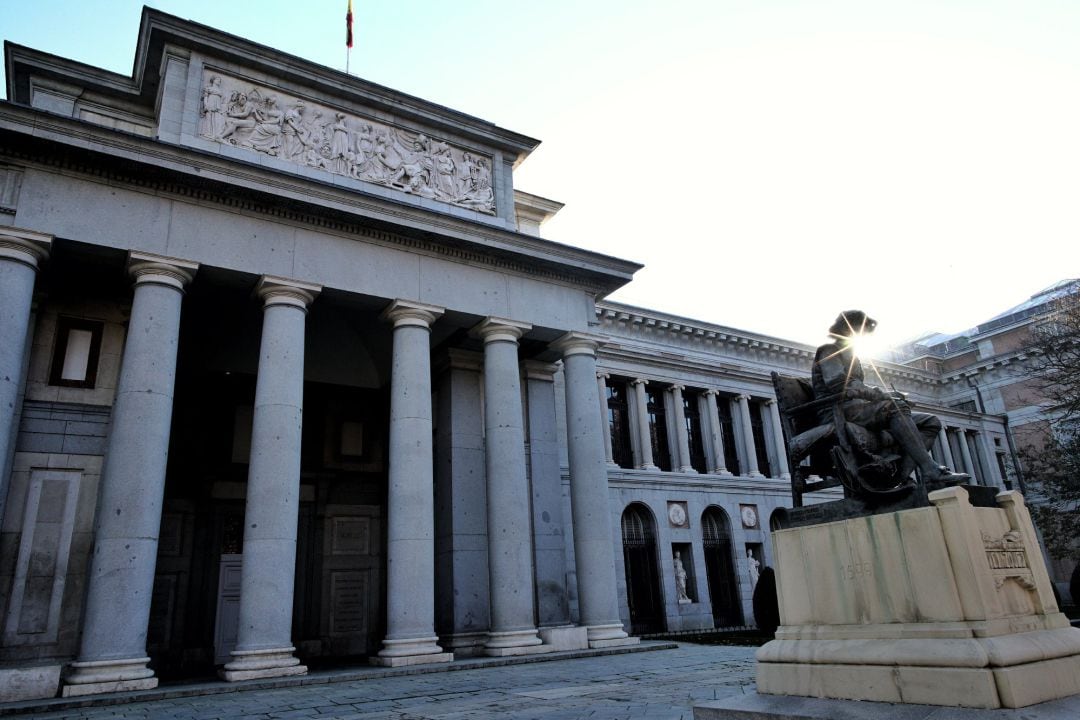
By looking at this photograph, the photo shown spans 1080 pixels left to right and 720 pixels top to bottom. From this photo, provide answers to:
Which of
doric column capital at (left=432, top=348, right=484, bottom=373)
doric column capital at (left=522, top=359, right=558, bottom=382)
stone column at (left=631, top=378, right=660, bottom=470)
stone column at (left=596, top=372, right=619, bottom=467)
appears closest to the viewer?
doric column capital at (left=432, top=348, right=484, bottom=373)

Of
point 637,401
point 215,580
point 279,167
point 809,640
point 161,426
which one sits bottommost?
point 809,640

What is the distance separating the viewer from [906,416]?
671 centimetres

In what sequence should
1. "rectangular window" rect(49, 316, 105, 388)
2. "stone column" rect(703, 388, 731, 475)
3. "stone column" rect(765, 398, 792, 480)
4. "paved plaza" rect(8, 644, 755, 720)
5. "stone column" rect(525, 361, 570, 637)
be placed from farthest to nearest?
"stone column" rect(765, 398, 792, 480)
"stone column" rect(703, 388, 731, 475)
"stone column" rect(525, 361, 570, 637)
"rectangular window" rect(49, 316, 105, 388)
"paved plaza" rect(8, 644, 755, 720)

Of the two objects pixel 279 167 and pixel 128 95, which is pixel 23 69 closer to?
pixel 128 95

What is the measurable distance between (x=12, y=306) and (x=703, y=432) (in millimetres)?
25839

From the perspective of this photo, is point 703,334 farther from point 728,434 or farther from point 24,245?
point 24,245

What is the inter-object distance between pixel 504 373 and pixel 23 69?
13.3m

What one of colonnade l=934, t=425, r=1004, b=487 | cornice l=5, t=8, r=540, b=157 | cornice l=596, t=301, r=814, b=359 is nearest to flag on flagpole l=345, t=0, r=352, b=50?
cornice l=5, t=8, r=540, b=157

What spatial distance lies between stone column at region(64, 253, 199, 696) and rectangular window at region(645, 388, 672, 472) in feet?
67.8

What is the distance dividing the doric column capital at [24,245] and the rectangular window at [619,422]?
20.3m

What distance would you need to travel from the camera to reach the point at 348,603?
20.1m

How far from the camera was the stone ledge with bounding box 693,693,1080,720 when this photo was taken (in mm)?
4879

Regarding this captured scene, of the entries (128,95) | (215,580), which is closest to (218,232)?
(128,95)

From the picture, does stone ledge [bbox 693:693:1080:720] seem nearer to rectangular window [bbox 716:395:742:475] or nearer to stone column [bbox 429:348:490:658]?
stone column [bbox 429:348:490:658]
